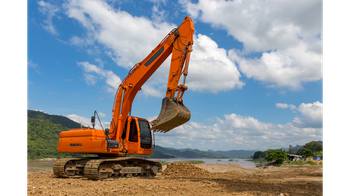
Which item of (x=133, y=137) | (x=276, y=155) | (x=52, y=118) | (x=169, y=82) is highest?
(x=169, y=82)

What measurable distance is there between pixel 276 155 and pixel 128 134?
1929 centimetres

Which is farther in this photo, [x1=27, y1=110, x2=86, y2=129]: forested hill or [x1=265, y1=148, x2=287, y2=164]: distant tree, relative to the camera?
[x1=27, y1=110, x2=86, y2=129]: forested hill

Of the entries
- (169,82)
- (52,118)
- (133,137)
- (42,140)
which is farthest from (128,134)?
(52,118)

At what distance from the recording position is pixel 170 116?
8641 mm

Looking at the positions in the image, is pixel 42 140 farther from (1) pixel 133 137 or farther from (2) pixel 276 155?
(1) pixel 133 137

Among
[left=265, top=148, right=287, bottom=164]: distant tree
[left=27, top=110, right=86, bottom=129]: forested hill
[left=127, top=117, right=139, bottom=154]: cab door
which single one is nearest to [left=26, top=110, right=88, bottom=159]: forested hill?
[left=27, top=110, right=86, bottom=129]: forested hill

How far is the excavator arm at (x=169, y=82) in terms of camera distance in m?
8.87

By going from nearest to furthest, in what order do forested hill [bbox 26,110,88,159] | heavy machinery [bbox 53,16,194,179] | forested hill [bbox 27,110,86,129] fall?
heavy machinery [bbox 53,16,194,179] → forested hill [bbox 26,110,88,159] → forested hill [bbox 27,110,86,129]

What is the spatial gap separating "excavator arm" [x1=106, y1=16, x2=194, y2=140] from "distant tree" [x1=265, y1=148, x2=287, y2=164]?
1942 cm

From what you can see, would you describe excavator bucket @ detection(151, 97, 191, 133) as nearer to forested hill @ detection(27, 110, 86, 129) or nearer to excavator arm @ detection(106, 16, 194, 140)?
excavator arm @ detection(106, 16, 194, 140)

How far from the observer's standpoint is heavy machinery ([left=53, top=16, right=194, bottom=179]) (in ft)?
32.3
